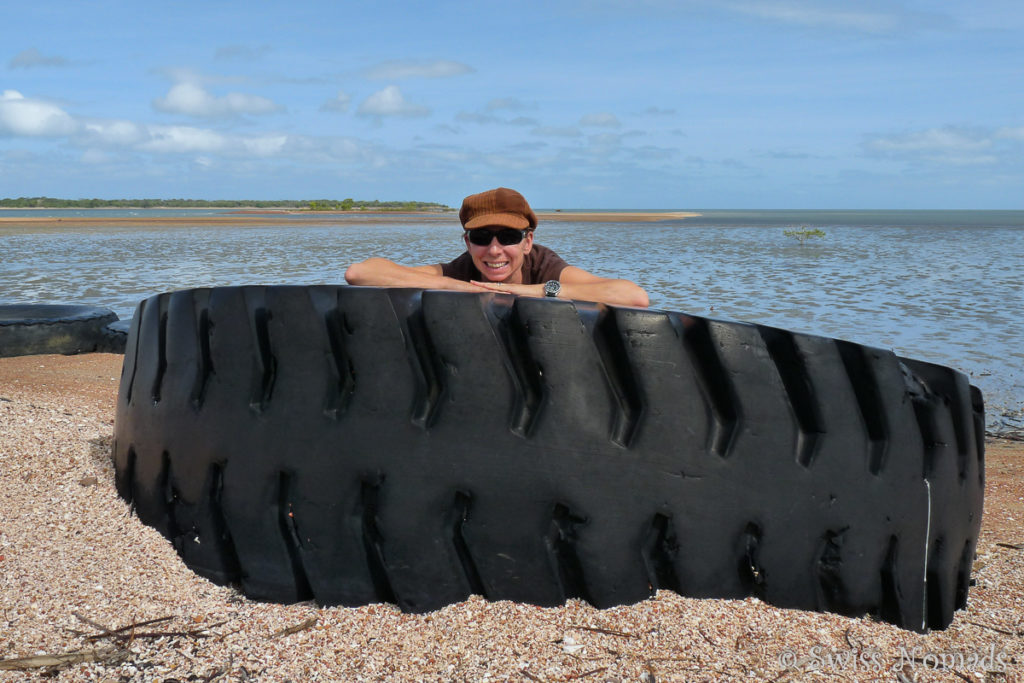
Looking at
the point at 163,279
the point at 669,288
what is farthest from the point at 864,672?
the point at 163,279

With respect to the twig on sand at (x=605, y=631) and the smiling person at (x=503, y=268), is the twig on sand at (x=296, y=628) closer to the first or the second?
the twig on sand at (x=605, y=631)

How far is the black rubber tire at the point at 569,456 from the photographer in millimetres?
2062

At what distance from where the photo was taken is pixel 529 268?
3.77 m

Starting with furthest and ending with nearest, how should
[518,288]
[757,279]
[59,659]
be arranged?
[757,279] < [518,288] < [59,659]

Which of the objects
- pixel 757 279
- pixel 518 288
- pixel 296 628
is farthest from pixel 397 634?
pixel 757 279

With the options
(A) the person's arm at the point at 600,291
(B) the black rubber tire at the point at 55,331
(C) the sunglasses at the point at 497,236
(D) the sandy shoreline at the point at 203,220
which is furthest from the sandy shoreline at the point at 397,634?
(D) the sandy shoreline at the point at 203,220

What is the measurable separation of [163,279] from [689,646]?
46.8 ft

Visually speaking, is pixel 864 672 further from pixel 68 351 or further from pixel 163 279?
pixel 163 279

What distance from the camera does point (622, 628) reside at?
209cm

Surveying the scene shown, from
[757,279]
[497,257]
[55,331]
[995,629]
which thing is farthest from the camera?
[757,279]

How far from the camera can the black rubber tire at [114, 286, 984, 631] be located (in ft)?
6.77

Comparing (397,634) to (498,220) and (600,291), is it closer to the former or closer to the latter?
(600,291)

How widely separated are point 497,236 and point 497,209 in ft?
0.38

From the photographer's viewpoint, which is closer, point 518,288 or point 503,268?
point 518,288
